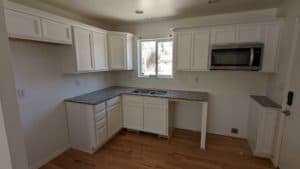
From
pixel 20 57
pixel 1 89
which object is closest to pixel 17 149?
pixel 1 89

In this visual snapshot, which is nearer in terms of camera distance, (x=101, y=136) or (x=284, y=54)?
(x=284, y=54)

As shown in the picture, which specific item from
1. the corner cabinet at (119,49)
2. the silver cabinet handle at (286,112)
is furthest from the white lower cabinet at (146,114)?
the silver cabinet handle at (286,112)

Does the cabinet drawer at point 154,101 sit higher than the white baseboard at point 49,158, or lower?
higher

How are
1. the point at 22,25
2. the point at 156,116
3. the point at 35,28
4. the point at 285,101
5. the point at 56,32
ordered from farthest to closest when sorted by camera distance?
1. the point at 156,116
2. the point at 56,32
3. the point at 285,101
4. the point at 35,28
5. the point at 22,25

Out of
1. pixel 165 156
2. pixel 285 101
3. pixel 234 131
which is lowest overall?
pixel 165 156

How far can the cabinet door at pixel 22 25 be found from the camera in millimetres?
1648

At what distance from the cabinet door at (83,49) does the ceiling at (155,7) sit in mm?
403

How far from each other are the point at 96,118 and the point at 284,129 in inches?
115

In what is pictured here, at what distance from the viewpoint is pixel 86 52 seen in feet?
9.08

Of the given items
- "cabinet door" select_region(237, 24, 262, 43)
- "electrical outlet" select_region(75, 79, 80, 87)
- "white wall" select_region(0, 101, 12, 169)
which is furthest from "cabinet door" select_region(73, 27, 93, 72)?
"cabinet door" select_region(237, 24, 262, 43)

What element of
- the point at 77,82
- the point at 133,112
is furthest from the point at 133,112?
the point at 77,82

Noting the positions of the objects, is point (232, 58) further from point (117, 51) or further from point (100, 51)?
point (100, 51)

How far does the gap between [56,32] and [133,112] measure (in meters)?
2.07

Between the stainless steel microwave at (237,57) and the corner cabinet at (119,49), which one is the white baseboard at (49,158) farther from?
the stainless steel microwave at (237,57)
